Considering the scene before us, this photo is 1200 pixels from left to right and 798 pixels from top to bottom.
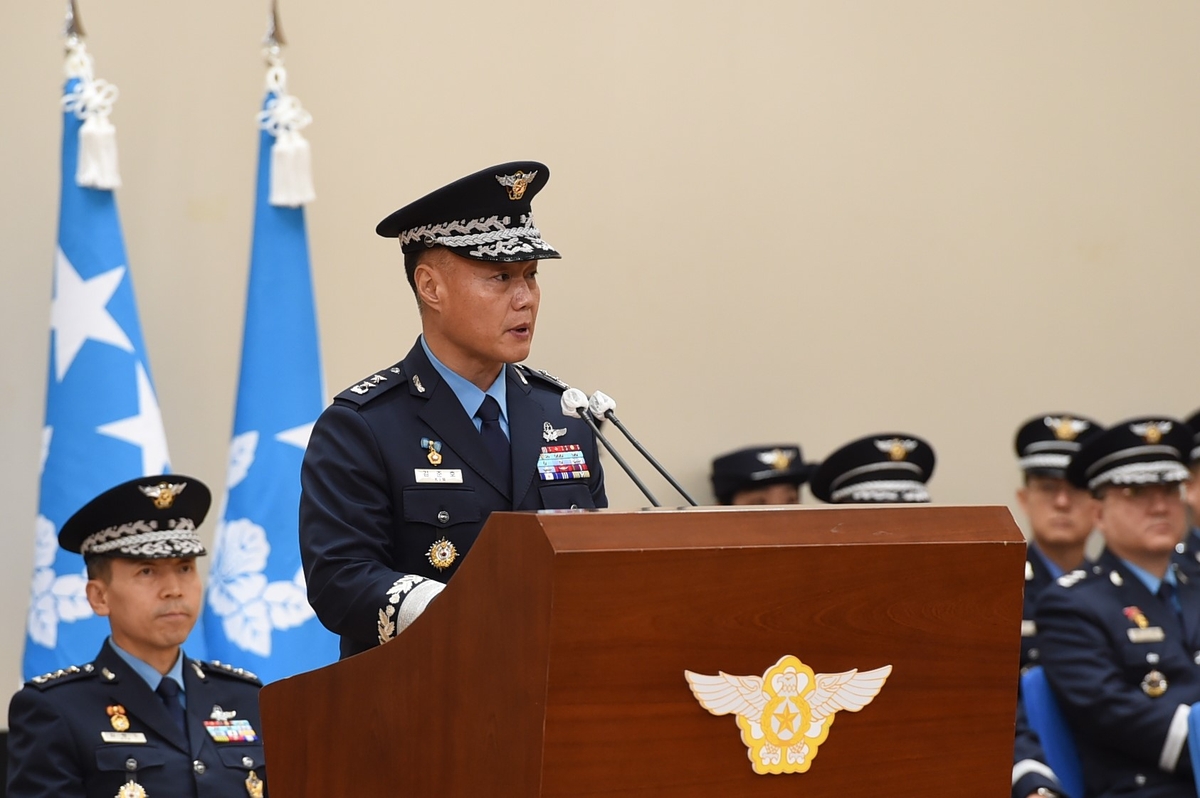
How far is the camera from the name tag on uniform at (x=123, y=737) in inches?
104

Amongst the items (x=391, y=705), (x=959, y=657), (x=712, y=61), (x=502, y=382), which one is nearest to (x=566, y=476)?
(x=502, y=382)

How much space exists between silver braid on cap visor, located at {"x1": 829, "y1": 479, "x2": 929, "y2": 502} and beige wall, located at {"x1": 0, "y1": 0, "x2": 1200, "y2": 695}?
605mm

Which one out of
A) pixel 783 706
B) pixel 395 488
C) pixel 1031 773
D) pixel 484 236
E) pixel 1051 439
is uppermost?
pixel 484 236

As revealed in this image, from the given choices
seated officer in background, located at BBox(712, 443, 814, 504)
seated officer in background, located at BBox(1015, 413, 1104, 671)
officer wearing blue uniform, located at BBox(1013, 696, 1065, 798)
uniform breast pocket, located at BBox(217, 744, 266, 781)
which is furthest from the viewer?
seated officer in background, located at BBox(1015, 413, 1104, 671)

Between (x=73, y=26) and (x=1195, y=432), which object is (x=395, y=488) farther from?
(x=1195, y=432)

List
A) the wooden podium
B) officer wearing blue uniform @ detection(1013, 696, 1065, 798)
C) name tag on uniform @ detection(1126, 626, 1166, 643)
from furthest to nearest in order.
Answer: name tag on uniform @ detection(1126, 626, 1166, 643)
officer wearing blue uniform @ detection(1013, 696, 1065, 798)
the wooden podium

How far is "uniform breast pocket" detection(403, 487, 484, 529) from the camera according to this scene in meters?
1.69

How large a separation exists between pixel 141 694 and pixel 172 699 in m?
0.08

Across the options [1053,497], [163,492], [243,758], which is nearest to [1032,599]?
[1053,497]

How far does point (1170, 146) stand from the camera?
5.14 m

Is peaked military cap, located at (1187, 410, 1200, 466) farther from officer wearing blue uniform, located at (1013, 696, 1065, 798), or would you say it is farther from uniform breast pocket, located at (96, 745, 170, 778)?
uniform breast pocket, located at (96, 745, 170, 778)

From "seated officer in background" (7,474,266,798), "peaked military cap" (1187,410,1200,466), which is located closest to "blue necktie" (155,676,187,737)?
"seated officer in background" (7,474,266,798)

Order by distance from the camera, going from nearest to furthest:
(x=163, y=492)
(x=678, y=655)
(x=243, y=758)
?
(x=678, y=655) < (x=243, y=758) < (x=163, y=492)

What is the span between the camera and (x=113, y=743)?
104 inches
